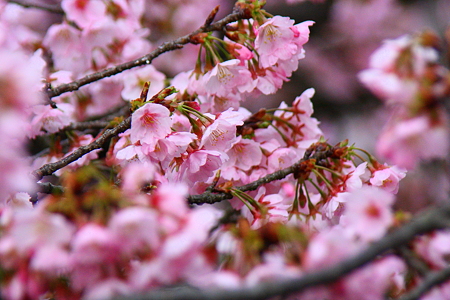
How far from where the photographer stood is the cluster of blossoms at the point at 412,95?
0.74 meters

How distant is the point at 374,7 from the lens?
3559mm

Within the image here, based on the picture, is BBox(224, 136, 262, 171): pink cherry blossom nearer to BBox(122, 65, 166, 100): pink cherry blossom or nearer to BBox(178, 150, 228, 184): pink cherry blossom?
BBox(178, 150, 228, 184): pink cherry blossom

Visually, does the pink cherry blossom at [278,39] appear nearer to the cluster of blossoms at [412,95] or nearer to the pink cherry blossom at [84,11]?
the cluster of blossoms at [412,95]

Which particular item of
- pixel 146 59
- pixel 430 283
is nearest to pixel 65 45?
pixel 146 59

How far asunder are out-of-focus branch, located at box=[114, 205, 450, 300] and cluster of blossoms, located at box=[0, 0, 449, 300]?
0.03 m

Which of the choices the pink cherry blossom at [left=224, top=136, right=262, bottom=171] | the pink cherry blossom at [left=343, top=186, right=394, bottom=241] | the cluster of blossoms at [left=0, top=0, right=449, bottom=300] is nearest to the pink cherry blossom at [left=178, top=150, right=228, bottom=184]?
the cluster of blossoms at [left=0, top=0, right=449, bottom=300]

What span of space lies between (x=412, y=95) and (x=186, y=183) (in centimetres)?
68

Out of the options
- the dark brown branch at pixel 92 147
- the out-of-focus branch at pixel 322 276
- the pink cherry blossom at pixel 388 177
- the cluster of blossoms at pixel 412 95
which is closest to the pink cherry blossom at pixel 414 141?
the cluster of blossoms at pixel 412 95

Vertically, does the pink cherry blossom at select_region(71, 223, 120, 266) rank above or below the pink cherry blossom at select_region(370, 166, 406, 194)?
above

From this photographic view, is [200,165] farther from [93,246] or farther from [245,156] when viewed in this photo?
[93,246]

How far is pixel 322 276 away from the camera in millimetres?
686

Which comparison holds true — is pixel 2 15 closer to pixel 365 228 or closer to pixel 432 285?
pixel 365 228

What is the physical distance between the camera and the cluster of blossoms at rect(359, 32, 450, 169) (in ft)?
2.43

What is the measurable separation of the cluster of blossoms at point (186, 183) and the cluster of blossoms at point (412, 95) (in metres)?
0.10
